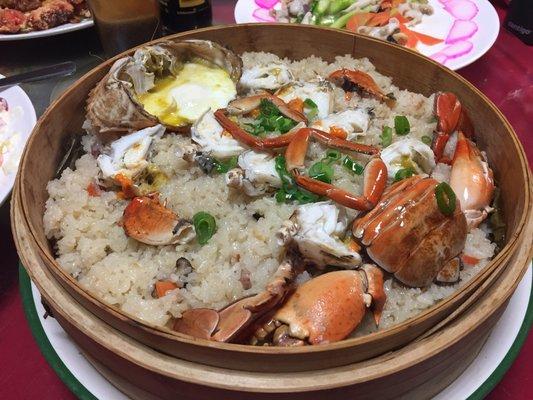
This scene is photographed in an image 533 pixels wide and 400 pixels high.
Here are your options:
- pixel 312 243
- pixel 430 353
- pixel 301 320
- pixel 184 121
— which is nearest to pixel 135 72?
pixel 184 121

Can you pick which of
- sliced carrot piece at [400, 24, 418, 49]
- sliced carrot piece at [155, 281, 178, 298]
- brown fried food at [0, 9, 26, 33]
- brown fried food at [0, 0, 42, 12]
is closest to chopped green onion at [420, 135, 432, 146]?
sliced carrot piece at [155, 281, 178, 298]

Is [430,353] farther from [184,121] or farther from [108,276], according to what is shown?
[184,121]

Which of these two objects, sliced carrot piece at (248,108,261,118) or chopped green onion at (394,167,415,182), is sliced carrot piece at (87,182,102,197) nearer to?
sliced carrot piece at (248,108,261,118)

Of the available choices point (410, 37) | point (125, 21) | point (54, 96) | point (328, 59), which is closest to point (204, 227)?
point (328, 59)

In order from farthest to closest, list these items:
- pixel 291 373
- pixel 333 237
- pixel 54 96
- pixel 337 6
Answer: pixel 337 6 < pixel 54 96 < pixel 333 237 < pixel 291 373

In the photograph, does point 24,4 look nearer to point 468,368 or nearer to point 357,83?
point 357,83

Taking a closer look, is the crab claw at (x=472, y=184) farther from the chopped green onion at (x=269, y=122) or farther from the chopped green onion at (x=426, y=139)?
the chopped green onion at (x=269, y=122)
